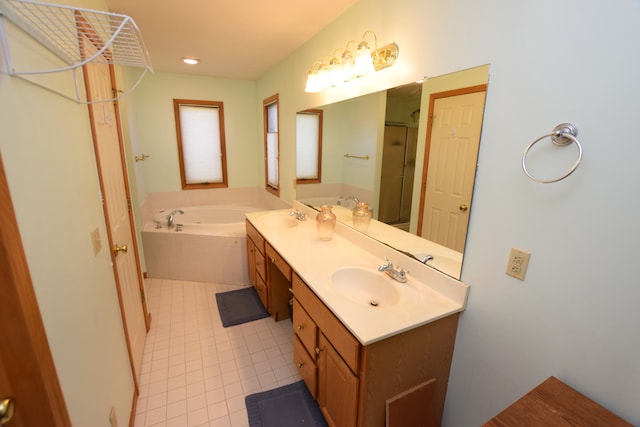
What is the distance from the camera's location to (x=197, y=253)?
307 centimetres

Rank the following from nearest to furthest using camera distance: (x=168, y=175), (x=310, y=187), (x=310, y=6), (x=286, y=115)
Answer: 1. (x=310, y=6)
2. (x=310, y=187)
3. (x=286, y=115)
4. (x=168, y=175)

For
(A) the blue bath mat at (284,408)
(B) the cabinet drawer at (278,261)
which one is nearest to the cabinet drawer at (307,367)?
(A) the blue bath mat at (284,408)

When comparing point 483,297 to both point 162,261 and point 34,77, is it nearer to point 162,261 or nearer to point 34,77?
point 34,77

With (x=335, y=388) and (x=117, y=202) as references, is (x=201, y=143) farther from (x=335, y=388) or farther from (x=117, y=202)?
(x=335, y=388)

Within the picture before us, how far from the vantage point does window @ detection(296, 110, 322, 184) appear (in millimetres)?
2455

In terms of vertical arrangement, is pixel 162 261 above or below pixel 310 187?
below

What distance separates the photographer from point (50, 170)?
34.4 inches

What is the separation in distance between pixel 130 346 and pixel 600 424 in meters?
2.07

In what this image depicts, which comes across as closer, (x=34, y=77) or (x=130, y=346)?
(x=34, y=77)

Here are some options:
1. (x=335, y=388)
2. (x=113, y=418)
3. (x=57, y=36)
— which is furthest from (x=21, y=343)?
(x=335, y=388)

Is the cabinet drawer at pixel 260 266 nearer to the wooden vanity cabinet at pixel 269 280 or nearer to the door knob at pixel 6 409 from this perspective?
the wooden vanity cabinet at pixel 269 280

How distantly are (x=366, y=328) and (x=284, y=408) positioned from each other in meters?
0.99

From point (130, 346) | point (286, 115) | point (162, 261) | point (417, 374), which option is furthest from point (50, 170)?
point (162, 261)

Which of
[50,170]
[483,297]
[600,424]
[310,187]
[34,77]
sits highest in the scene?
[34,77]
